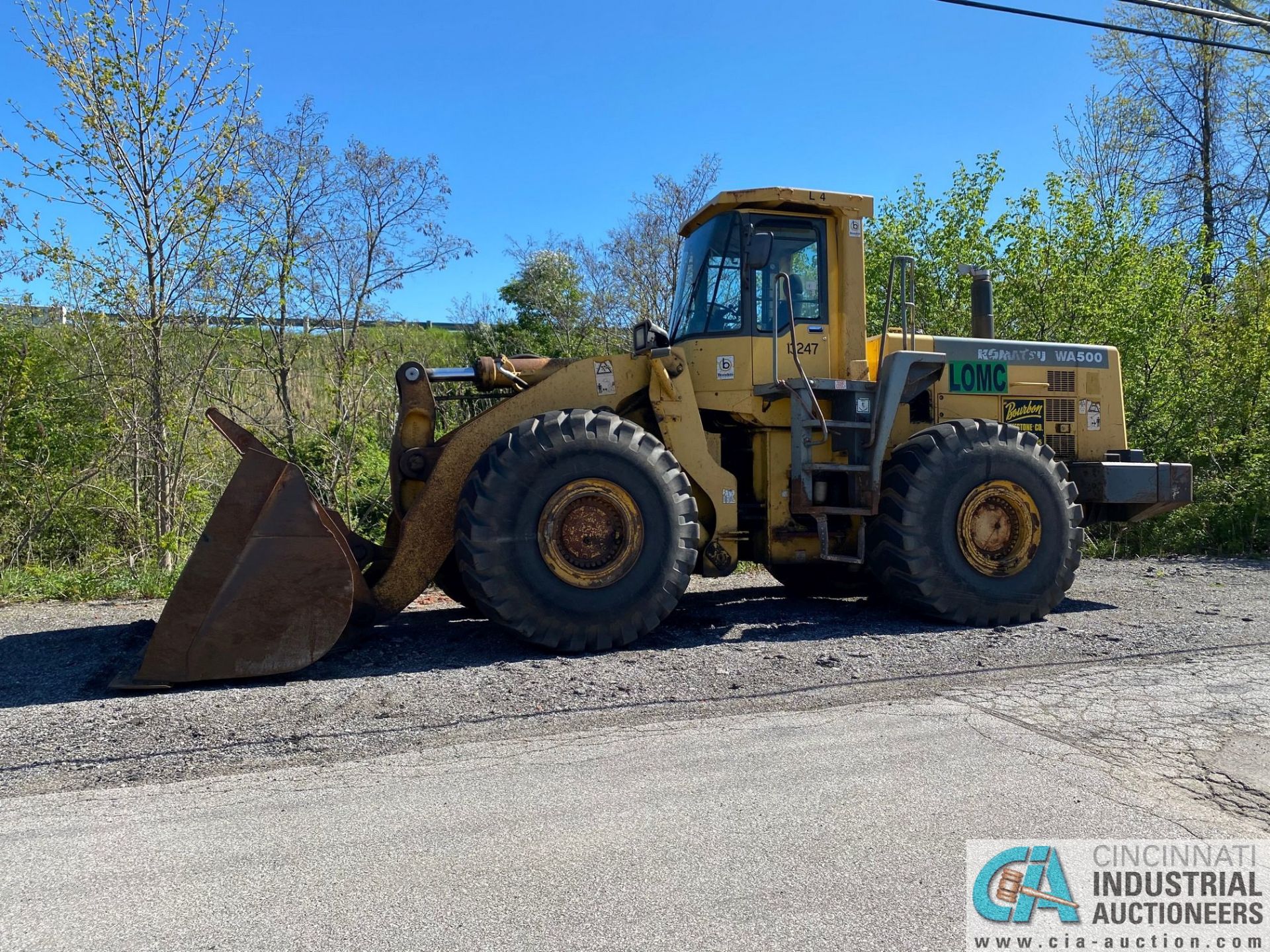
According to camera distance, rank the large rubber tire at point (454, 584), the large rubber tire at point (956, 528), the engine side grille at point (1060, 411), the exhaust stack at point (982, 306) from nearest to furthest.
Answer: the large rubber tire at point (956, 528)
the large rubber tire at point (454, 584)
the engine side grille at point (1060, 411)
the exhaust stack at point (982, 306)

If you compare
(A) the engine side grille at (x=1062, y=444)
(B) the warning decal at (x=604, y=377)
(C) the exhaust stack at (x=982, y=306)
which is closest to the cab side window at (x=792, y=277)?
(B) the warning decal at (x=604, y=377)

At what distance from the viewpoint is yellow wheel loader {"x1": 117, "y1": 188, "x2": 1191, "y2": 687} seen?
17.9 ft

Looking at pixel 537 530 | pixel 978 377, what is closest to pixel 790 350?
pixel 978 377

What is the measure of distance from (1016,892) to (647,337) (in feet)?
15.7

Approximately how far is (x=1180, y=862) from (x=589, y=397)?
452 centimetres

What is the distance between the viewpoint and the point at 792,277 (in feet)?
23.0

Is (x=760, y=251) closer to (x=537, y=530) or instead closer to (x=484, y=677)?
(x=537, y=530)

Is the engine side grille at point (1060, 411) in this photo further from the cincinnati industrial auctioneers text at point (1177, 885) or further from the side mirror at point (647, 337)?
the cincinnati industrial auctioneers text at point (1177, 885)

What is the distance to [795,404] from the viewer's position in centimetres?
692

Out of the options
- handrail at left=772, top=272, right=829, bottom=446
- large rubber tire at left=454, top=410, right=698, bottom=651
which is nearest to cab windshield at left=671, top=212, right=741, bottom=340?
handrail at left=772, top=272, right=829, bottom=446

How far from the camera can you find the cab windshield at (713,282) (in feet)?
22.8

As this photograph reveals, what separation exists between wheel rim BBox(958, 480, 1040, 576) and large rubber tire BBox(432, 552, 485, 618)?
375cm

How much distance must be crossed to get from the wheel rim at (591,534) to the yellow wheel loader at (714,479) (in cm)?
1

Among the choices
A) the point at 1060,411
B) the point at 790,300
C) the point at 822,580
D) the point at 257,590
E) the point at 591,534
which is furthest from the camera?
the point at 822,580
